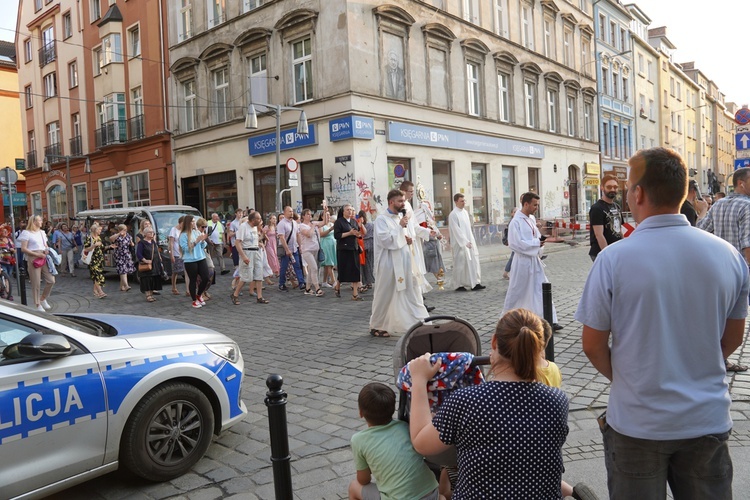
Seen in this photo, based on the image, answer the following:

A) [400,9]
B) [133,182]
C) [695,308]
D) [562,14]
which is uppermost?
[562,14]

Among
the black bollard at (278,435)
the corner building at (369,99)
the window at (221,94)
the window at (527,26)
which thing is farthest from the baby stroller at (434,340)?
the window at (527,26)

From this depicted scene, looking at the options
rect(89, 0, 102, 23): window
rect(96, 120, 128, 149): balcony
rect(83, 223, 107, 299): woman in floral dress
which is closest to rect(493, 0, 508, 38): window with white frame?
rect(96, 120, 128, 149): balcony

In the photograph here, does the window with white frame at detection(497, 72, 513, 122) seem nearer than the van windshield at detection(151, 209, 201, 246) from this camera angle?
No

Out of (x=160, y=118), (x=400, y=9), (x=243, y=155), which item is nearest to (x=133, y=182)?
(x=160, y=118)

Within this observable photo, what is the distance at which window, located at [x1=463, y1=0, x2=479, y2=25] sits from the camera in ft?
75.9

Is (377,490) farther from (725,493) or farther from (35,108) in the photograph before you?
(35,108)

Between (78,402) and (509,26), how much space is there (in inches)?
1017

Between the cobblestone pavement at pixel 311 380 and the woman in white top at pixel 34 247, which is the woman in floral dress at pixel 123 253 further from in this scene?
the woman in white top at pixel 34 247

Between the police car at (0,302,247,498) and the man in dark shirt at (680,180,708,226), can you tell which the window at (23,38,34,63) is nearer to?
the man in dark shirt at (680,180,708,226)

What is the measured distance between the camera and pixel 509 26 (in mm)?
25672

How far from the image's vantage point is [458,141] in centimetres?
2241

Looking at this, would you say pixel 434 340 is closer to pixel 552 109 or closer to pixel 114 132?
pixel 114 132

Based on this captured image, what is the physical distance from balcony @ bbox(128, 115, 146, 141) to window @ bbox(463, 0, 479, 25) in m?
14.9

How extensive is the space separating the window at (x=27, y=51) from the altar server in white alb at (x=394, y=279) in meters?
35.3
